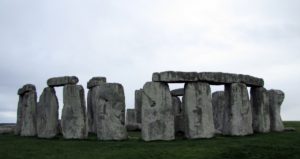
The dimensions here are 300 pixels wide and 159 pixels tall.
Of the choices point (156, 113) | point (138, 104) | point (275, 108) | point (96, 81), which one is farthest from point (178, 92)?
point (156, 113)

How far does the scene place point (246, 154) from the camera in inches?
555

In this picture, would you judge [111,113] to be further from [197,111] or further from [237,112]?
[237,112]

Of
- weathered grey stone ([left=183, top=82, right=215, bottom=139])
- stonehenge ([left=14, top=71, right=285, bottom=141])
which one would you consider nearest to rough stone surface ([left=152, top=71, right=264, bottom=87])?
stonehenge ([left=14, top=71, right=285, bottom=141])

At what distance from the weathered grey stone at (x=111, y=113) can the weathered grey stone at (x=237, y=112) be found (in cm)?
447

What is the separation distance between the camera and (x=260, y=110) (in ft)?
67.6

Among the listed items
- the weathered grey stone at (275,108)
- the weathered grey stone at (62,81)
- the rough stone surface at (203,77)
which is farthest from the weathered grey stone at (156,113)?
the weathered grey stone at (275,108)

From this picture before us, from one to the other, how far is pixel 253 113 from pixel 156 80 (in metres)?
5.72

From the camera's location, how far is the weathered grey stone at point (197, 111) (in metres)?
17.8

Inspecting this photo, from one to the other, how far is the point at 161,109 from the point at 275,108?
6778mm

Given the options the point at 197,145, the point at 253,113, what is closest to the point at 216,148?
the point at 197,145

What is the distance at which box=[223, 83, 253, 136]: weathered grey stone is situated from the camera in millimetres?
19000

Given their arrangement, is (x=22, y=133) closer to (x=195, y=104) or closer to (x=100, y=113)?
(x=100, y=113)

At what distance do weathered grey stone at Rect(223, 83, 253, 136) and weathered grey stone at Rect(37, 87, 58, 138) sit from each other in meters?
7.27

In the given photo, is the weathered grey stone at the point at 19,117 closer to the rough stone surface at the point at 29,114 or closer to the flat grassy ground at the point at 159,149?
the rough stone surface at the point at 29,114
